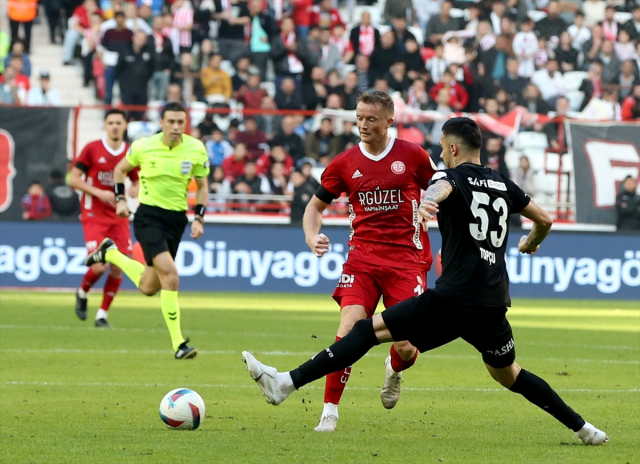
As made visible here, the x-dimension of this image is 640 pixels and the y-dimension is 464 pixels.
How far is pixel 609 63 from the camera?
26.4m

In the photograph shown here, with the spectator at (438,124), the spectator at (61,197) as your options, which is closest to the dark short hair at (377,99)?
the spectator at (438,124)

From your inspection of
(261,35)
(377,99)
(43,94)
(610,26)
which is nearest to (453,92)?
(261,35)

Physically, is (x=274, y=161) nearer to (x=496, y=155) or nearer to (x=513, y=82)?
(x=496, y=155)

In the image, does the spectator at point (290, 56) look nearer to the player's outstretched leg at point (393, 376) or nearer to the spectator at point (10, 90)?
the spectator at point (10, 90)

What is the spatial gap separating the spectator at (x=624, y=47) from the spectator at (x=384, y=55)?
5461 mm

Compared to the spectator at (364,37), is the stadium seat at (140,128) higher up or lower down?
lower down

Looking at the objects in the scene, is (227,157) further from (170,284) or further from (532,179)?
(170,284)

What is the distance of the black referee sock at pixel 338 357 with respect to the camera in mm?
6516

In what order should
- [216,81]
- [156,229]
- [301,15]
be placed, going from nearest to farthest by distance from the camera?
[156,229]
[216,81]
[301,15]

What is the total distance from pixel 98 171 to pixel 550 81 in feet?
47.3

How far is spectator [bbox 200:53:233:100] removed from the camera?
24.5 meters

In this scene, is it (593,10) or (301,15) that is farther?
(593,10)

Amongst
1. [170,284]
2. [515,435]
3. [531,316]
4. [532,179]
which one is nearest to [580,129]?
[532,179]

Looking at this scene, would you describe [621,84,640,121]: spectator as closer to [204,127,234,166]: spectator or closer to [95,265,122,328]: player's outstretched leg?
[204,127,234,166]: spectator
